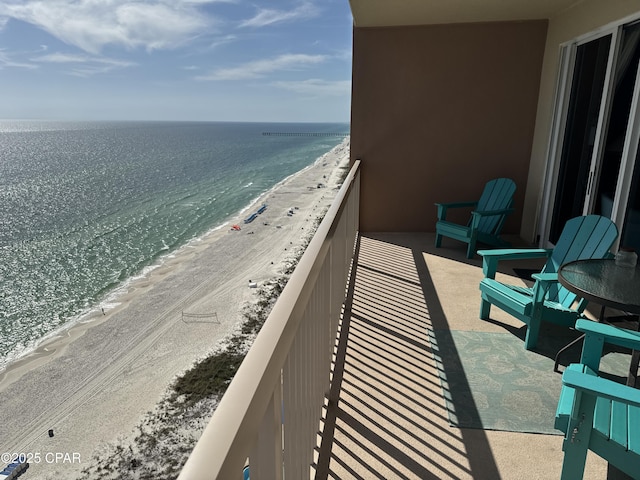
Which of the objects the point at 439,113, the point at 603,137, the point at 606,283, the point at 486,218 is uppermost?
the point at 439,113

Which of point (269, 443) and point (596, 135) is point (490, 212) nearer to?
point (596, 135)

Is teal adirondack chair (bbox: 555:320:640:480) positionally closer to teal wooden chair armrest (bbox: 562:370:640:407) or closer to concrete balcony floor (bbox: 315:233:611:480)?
teal wooden chair armrest (bbox: 562:370:640:407)

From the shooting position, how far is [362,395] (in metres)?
2.05

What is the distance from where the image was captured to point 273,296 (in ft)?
53.8

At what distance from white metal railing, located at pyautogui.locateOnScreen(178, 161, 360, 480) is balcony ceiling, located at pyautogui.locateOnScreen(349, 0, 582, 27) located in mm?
2961

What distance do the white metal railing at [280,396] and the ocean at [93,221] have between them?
52.8ft

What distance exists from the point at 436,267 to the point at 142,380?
10.3 meters

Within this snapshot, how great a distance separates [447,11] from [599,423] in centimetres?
409

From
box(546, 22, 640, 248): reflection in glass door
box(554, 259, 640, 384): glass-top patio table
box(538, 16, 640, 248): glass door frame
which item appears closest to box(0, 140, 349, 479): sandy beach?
box(538, 16, 640, 248): glass door frame

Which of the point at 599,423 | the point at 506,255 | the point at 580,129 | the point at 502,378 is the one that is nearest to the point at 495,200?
the point at 580,129

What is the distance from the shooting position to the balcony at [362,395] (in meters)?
0.77

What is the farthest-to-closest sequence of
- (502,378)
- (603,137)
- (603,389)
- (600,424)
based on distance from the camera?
(603,137)
(502,378)
(600,424)
(603,389)

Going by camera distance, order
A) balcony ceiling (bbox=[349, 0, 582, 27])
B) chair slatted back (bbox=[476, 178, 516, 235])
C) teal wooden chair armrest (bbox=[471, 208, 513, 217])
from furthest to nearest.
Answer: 1. chair slatted back (bbox=[476, 178, 516, 235])
2. teal wooden chair armrest (bbox=[471, 208, 513, 217])
3. balcony ceiling (bbox=[349, 0, 582, 27])

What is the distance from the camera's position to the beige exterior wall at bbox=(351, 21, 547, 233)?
476cm
